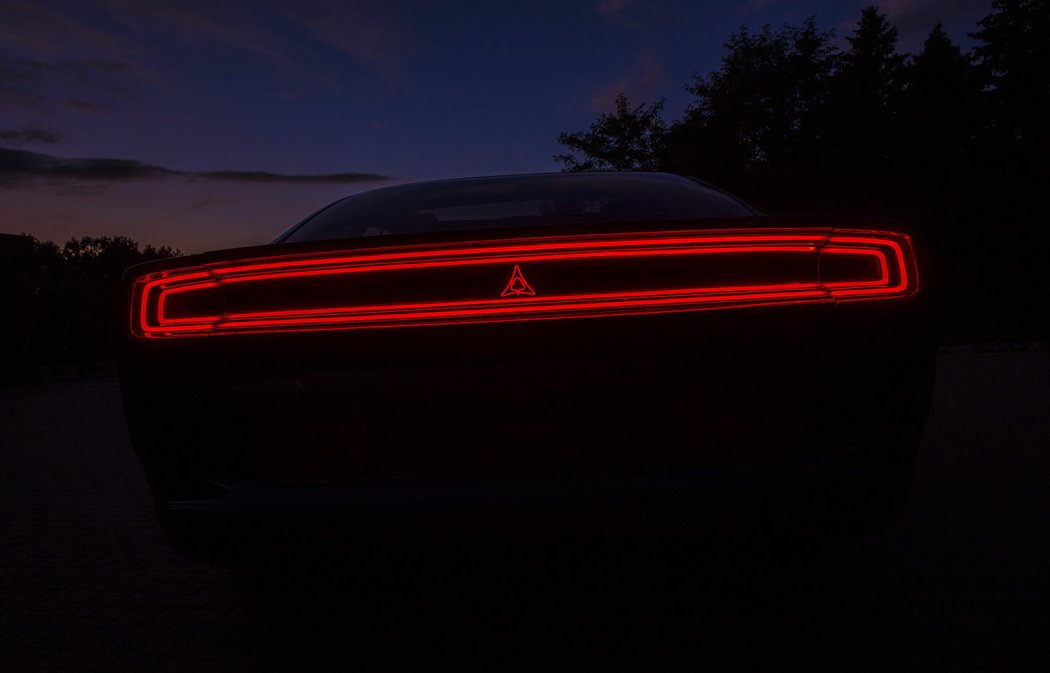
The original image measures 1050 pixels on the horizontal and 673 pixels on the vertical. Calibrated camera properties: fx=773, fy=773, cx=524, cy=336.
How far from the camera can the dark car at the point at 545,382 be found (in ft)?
5.81

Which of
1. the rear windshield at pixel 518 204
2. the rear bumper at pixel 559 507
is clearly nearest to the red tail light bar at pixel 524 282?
the rear bumper at pixel 559 507

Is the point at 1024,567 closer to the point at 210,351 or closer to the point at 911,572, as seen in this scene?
the point at 911,572

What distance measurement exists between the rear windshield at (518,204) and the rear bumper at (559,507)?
0.91m

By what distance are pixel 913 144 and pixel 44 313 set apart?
110 ft

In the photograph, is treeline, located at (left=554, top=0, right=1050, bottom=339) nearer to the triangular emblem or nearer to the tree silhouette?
the tree silhouette

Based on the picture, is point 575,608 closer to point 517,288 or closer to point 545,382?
point 545,382

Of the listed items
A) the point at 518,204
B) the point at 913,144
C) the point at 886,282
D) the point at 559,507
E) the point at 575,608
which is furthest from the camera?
the point at 913,144

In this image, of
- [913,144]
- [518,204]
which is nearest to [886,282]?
[518,204]

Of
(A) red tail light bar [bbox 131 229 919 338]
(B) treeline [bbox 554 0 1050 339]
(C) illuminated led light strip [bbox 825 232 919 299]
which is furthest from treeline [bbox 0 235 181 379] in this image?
(B) treeline [bbox 554 0 1050 339]

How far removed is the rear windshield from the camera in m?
2.50

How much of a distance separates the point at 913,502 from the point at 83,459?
631 cm

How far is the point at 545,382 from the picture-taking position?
177 cm

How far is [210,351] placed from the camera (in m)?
1.85

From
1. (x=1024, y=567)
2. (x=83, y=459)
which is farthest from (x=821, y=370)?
(x=83, y=459)
